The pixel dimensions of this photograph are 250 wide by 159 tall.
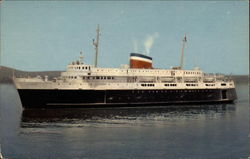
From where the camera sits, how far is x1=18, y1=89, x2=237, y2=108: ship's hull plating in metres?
30.3

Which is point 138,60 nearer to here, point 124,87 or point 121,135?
point 124,87

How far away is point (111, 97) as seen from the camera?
3266 centimetres

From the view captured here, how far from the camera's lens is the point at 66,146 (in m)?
17.1

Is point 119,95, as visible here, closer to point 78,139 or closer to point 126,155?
point 78,139

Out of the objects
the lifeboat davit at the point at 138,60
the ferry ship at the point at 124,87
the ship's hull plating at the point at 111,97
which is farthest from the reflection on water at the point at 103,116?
the lifeboat davit at the point at 138,60

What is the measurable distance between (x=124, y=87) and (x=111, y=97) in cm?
193

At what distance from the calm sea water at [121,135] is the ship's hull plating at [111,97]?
1.43 m

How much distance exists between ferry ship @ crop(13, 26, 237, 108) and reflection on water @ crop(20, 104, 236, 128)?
3.79 ft

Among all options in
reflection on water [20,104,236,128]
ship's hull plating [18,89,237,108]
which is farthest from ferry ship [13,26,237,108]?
reflection on water [20,104,236,128]

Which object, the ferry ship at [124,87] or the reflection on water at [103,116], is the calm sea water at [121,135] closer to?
the reflection on water at [103,116]

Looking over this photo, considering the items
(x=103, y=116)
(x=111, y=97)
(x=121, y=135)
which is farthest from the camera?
(x=111, y=97)

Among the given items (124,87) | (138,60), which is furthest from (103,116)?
(138,60)

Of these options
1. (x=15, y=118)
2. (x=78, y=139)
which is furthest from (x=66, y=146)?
(x=15, y=118)

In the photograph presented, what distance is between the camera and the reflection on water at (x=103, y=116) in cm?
2470
